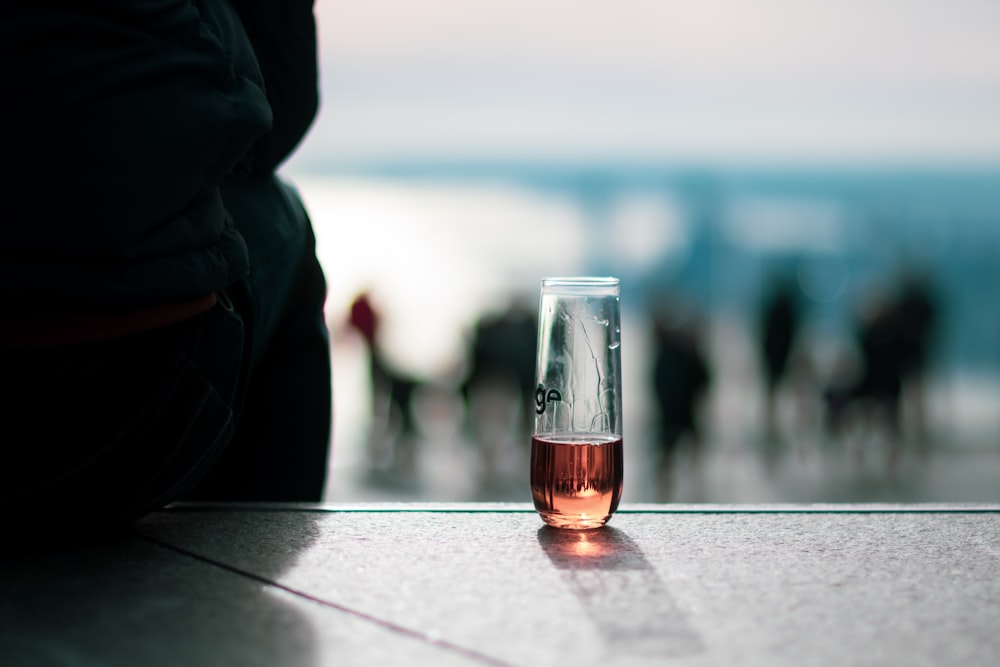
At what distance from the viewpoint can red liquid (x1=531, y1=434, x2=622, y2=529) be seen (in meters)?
0.95

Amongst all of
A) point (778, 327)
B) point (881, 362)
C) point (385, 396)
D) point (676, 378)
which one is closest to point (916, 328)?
point (881, 362)

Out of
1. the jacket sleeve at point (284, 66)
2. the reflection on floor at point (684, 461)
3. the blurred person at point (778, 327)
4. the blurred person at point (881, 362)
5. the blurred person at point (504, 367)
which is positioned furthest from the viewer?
the blurred person at point (778, 327)

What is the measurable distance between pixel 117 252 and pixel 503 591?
404mm

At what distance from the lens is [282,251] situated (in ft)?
3.86

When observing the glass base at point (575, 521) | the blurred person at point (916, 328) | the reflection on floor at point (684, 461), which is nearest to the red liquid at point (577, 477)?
the glass base at point (575, 521)

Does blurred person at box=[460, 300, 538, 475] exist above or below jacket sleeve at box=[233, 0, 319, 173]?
below

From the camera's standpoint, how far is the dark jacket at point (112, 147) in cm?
73

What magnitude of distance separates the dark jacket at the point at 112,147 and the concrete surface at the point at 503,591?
0.24 meters

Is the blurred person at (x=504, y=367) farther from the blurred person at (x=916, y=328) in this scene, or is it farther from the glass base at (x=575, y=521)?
the glass base at (x=575, y=521)

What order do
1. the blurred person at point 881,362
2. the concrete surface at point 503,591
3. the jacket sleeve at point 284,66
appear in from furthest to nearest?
the blurred person at point 881,362, the jacket sleeve at point 284,66, the concrete surface at point 503,591

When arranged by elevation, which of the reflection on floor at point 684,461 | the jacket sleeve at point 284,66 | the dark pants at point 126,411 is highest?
the jacket sleeve at point 284,66

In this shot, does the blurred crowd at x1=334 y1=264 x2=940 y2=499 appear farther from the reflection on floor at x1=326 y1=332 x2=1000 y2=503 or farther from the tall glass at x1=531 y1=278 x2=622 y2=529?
the tall glass at x1=531 y1=278 x2=622 y2=529

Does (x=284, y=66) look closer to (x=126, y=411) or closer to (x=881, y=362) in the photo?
(x=126, y=411)

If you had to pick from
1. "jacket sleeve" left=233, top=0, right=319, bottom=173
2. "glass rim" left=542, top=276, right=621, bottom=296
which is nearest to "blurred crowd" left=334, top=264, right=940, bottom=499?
"jacket sleeve" left=233, top=0, right=319, bottom=173
